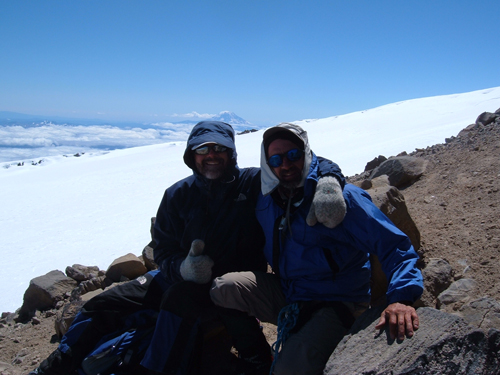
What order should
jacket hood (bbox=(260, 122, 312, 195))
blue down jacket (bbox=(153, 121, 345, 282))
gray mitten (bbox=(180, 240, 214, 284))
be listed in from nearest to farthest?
jacket hood (bbox=(260, 122, 312, 195)) < gray mitten (bbox=(180, 240, 214, 284)) < blue down jacket (bbox=(153, 121, 345, 282))

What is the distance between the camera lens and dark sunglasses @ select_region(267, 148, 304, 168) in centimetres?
221

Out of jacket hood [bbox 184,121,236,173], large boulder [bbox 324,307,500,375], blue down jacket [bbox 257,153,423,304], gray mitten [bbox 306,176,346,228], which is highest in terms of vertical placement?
jacket hood [bbox 184,121,236,173]

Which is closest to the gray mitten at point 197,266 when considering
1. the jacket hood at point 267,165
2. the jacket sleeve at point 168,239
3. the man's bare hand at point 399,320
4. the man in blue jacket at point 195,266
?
the man in blue jacket at point 195,266

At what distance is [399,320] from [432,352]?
0.64 feet

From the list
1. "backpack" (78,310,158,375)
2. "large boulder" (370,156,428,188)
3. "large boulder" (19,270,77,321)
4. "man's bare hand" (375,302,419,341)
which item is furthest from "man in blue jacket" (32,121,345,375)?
"large boulder" (370,156,428,188)

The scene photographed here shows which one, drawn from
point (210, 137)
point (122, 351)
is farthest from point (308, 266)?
point (122, 351)

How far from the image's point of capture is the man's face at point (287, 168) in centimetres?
221

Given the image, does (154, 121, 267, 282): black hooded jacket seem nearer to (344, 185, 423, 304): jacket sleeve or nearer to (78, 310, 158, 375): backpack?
(78, 310, 158, 375): backpack

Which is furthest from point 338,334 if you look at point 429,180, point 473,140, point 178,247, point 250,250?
point 473,140

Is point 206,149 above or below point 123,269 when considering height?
above

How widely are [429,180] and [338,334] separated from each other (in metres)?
3.85

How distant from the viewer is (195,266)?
238cm

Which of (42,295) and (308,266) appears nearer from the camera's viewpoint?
(308,266)

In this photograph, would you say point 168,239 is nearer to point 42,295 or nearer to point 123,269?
point 123,269
